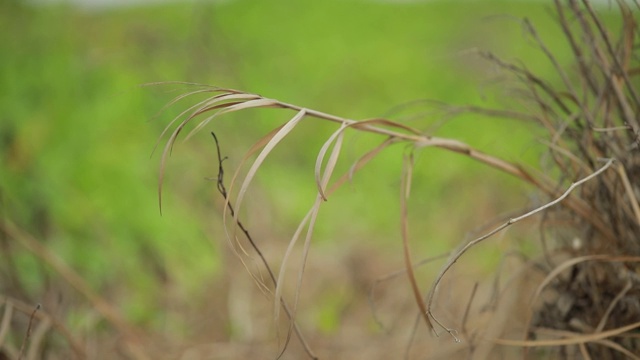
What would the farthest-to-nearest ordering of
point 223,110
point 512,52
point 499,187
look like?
1. point 512,52
2. point 499,187
3. point 223,110

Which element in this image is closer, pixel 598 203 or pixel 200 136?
pixel 598 203

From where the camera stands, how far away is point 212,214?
171 cm

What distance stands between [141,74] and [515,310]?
1418 mm

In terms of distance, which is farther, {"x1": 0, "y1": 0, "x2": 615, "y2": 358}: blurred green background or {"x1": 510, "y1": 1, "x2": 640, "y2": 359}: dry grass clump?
{"x1": 0, "y1": 0, "x2": 615, "y2": 358}: blurred green background

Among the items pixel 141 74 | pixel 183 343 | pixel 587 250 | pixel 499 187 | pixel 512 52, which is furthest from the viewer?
pixel 512 52

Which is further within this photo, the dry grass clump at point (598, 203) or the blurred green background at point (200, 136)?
the blurred green background at point (200, 136)

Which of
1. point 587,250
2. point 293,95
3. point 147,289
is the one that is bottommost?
point 147,289

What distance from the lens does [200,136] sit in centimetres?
201

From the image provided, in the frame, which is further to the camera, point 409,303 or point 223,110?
point 409,303

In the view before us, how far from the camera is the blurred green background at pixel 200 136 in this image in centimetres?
138

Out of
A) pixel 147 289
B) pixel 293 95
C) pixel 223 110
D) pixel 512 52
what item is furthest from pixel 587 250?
pixel 512 52

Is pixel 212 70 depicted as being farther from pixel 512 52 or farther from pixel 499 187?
pixel 512 52

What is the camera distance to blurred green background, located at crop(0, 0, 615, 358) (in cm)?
138

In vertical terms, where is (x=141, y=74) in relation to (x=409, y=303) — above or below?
above
